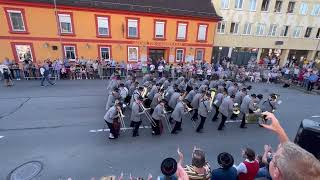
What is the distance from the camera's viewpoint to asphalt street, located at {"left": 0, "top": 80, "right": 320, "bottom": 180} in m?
6.76

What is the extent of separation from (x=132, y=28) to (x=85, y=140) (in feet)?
51.1

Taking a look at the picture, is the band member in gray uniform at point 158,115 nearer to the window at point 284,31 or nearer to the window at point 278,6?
the window at point 278,6

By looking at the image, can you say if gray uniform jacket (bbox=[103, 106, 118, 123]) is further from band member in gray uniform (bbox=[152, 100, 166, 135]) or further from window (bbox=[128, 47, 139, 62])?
window (bbox=[128, 47, 139, 62])

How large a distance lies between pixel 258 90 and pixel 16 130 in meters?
17.8

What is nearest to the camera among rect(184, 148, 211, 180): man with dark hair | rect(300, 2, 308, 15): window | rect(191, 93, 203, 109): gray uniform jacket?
rect(184, 148, 211, 180): man with dark hair

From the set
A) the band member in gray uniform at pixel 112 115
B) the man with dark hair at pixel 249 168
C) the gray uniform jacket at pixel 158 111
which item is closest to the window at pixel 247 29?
the gray uniform jacket at pixel 158 111

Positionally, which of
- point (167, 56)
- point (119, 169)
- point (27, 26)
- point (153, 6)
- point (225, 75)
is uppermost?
point (153, 6)

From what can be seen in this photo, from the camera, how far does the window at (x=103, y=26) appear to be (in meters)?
19.9

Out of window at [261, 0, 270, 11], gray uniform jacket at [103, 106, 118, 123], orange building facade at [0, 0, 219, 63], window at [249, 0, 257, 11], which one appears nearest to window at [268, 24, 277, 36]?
window at [261, 0, 270, 11]

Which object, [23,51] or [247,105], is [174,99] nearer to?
[247,105]

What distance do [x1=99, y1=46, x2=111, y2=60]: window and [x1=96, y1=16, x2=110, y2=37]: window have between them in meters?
1.35

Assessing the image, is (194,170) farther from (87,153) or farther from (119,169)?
(87,153)

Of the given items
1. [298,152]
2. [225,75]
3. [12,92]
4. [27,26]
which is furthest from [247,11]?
[298,152]

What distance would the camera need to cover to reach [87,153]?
7402mm
